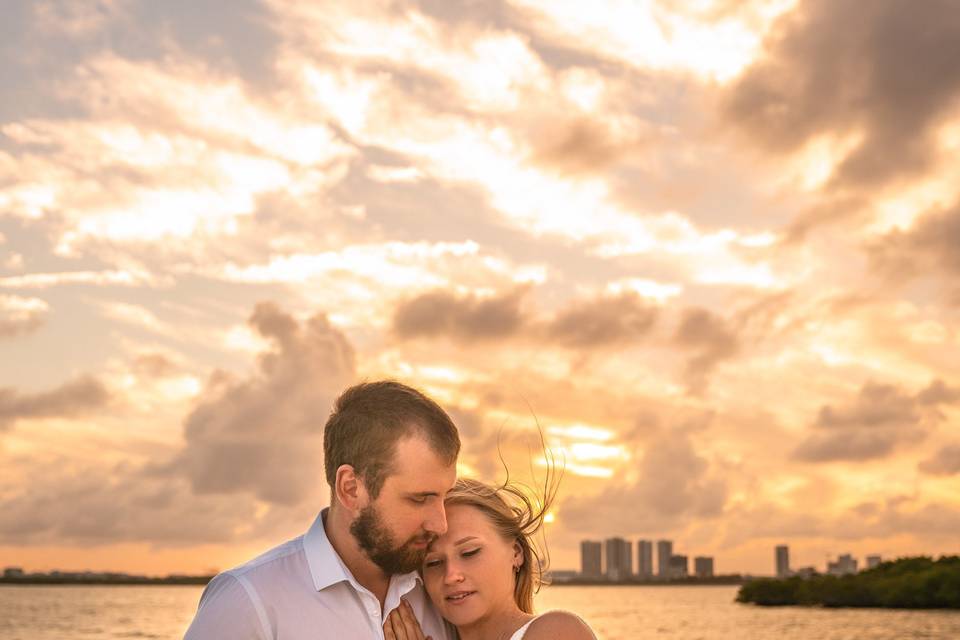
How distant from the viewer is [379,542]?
16.8 ft

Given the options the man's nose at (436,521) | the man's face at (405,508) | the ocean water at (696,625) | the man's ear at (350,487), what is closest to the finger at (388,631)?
the man's face at (405,508)

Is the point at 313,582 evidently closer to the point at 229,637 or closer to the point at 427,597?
the point at 229,637

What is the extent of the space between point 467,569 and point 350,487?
38.1 inches

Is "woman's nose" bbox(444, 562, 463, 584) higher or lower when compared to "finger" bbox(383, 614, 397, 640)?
higher

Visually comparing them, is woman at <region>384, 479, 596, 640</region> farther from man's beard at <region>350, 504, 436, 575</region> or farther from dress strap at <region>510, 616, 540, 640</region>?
man's beard at <region>350, 504, 436, 575</region>

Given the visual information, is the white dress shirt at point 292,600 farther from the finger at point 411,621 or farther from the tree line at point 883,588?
the tree line at point 883,588

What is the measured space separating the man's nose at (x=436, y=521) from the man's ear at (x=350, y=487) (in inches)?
13.0

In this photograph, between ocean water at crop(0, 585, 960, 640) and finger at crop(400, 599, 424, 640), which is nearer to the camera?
finger at crop(400, 599, 424, 640)

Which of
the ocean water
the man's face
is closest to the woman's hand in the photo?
the man's face

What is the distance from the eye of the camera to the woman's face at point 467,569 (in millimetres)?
5727

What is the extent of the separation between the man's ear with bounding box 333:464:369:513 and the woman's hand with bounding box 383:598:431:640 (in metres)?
0.68

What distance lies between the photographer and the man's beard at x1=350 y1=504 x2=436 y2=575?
5.08 m

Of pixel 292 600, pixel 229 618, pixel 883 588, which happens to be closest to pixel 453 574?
pixel 292 600

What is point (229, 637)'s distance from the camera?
4707mm
